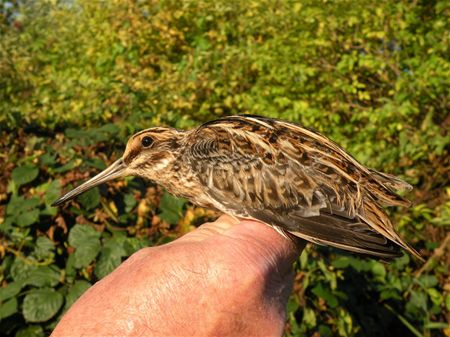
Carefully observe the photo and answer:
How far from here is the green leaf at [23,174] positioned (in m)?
3.97

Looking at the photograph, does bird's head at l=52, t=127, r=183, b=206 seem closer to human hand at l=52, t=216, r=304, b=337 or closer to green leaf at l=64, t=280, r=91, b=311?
green leaf at l=64, t=280, r=91, b=311

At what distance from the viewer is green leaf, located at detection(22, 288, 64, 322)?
11.2 feet

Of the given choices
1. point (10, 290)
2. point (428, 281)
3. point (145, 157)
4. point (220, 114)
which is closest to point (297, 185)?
point (145, 157)

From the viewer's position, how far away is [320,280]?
4203 millimetres

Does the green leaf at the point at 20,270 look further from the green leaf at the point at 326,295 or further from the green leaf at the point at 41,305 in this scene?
the green leaf at the point at 326,295

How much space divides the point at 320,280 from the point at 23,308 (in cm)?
201

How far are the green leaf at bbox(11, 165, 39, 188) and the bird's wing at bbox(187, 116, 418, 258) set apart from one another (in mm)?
1259

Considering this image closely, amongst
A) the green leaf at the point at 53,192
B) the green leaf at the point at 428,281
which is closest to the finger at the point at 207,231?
the green leaf at the point at 53,192

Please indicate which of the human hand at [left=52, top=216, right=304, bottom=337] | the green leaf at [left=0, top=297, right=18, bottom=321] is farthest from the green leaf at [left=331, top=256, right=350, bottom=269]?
the green leaf at [left=0, top=297, right=18, bottom=321]

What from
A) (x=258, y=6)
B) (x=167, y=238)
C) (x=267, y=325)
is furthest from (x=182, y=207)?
(x=258, y=6)

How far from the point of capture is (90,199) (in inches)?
148

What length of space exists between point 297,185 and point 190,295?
4.42 feet

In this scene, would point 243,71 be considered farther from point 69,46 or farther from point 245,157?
point 245,157

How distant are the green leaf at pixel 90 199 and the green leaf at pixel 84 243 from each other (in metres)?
0.14
